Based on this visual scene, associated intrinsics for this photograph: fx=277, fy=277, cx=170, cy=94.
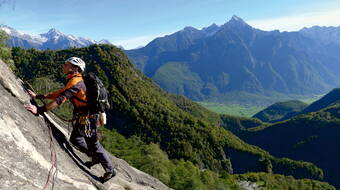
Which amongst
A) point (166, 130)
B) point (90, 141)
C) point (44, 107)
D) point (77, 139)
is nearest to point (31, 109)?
point (44, 107)

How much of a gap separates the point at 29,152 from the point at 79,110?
6.81 feet

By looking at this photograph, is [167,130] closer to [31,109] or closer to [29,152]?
[29,152]

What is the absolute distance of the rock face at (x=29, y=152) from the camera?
7.75 m

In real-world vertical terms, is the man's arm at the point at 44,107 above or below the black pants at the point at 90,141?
above

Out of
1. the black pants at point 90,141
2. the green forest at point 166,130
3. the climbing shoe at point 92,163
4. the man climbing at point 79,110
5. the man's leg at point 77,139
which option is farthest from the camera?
the green forest at point 166,130

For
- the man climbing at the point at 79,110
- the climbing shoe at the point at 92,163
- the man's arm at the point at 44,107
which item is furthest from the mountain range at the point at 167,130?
the man's arm at the point at 44,107

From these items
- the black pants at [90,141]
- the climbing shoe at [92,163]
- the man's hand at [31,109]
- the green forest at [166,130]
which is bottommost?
the green forest at [166,130]

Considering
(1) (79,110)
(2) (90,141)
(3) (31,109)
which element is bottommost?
(2) (90,141)

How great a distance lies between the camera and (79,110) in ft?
32.2

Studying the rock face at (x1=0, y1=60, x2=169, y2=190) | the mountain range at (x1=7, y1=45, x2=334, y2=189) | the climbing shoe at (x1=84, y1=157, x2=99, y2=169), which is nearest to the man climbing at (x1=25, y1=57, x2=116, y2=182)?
the climbing shoe at (x1=84, y1=157, x2=99, y2=169)

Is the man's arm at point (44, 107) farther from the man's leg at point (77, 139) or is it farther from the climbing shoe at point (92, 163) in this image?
the climbing shoe at point (92, 163)

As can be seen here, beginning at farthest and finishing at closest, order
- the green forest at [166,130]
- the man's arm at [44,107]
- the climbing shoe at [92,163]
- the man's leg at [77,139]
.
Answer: the green forest at [166,130], the climbing shoe at [92,163], the man's leg at [77,139], the man's arm at [44,107]

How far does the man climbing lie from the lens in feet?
29.2

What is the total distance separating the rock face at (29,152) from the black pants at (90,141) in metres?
0.67
